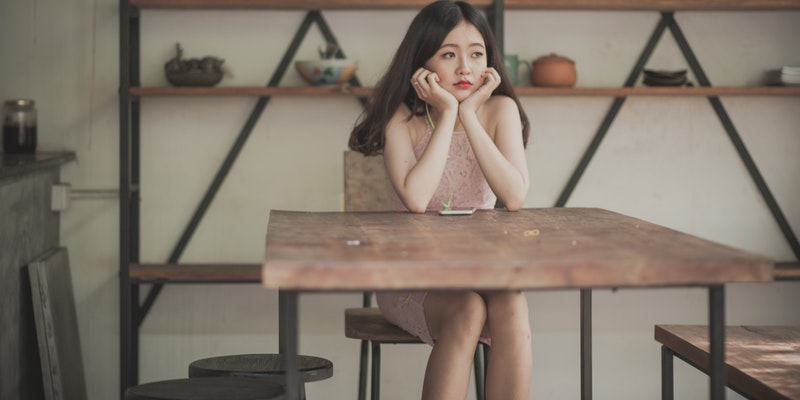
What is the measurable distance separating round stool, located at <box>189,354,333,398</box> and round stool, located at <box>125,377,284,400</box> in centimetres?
12

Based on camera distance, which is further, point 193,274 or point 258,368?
point 193,274

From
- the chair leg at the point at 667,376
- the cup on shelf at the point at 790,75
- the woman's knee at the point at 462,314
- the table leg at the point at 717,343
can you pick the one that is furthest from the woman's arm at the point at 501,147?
the cup on shelf at the point at 790,75

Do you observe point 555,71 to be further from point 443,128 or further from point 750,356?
point 750,356

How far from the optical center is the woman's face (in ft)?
A: 9.68

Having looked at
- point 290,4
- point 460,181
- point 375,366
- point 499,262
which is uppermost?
point 290,4

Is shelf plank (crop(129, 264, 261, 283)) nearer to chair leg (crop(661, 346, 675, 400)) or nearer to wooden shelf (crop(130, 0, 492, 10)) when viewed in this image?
wooden shelf (crop(130, 0, 492, 10))

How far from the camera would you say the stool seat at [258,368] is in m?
2.48

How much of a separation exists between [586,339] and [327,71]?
1.90 m

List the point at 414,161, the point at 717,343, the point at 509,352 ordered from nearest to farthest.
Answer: the point at 717,343 → the point at 509,352 → the point at 414,161

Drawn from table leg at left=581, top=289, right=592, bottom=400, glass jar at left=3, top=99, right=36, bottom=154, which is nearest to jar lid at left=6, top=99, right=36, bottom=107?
glass jar at left=3, top=99, right=36, bottom=154

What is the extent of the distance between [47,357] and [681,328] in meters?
2.39

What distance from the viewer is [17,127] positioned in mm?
4211

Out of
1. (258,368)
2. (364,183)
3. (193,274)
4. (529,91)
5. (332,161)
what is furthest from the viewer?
(332,161)

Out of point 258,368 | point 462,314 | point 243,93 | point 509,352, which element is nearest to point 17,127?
point 243,93
